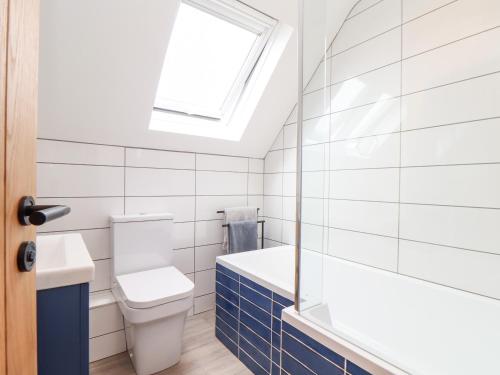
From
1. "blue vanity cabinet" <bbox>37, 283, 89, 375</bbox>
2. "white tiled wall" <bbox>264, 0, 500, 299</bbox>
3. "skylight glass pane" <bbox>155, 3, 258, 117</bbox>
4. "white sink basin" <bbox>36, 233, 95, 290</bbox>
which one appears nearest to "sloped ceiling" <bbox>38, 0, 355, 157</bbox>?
"skylight glass pane" <bbox>155, 3, 258, 117</bbox>

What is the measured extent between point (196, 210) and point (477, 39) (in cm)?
201

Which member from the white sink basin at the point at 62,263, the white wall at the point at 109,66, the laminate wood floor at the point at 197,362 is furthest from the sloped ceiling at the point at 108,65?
the laminate wood floor at the point at 197,362

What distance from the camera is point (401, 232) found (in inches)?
62.5

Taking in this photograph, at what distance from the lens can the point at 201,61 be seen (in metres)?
1.99

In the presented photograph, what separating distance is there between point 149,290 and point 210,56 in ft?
5.41

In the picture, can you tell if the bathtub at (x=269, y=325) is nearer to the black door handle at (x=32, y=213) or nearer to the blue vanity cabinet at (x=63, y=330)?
the blue vanity cabinet at (x=63, y=330)

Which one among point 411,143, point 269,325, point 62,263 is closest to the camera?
point 62,263

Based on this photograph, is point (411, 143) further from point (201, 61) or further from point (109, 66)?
point (109, 66)

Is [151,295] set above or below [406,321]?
above

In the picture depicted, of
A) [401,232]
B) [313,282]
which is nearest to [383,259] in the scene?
[401,232]

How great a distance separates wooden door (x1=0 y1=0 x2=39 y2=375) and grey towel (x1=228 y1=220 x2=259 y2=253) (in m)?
1.69

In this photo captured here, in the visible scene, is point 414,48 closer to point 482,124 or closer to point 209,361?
point 482,124

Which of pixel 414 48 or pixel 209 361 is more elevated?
pixel 414 48

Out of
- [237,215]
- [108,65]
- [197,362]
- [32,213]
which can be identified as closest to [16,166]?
[32,213]
